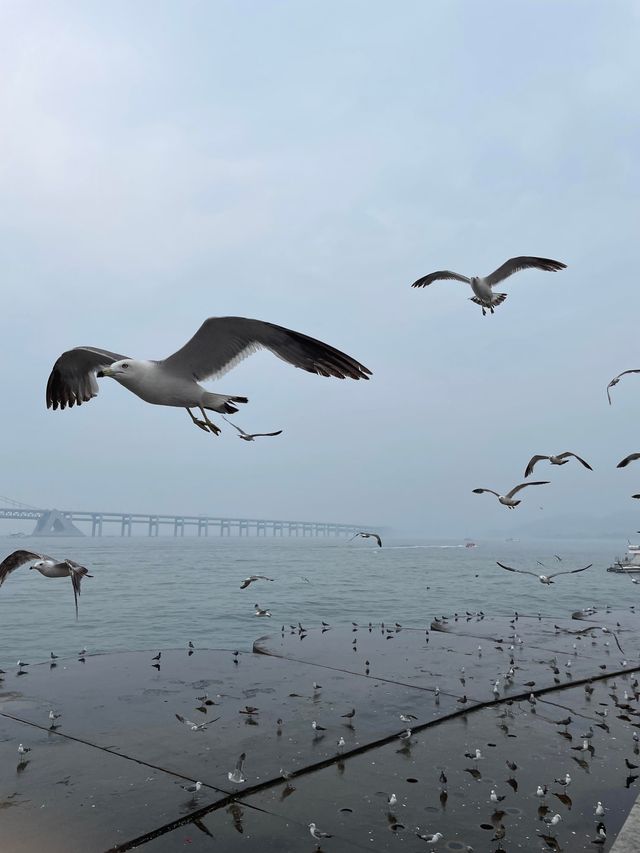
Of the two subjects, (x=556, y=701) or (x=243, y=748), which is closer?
(x=243, y=748)

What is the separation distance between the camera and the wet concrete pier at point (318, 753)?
685 centimetres

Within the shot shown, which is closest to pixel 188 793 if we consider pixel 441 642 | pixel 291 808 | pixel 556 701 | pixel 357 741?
pixel 291 808

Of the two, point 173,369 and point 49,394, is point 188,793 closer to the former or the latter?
point 49,394

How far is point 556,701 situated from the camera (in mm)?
12188

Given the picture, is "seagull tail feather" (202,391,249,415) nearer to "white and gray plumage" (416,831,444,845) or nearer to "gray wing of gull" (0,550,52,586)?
"gray wing of gull" (0,550,52,586)

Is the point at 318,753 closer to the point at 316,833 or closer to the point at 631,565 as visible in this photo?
the point at 316,833

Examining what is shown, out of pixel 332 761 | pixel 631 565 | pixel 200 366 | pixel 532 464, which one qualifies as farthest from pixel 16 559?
pixel 631 565

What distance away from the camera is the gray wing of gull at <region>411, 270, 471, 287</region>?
12.6m

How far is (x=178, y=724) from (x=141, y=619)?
25226 millimetres

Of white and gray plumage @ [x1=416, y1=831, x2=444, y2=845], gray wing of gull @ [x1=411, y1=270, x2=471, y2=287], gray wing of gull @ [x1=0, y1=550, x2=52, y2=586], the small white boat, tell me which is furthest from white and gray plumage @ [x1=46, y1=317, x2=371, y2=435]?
the small white boat

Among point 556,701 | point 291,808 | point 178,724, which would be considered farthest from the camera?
point 556,701

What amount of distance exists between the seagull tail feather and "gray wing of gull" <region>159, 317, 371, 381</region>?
1.09ft

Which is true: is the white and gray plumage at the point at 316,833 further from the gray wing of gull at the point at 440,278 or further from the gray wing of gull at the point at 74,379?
the gray wing of gull at the point at 440,278

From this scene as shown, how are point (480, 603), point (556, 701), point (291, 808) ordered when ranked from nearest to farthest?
point (291, 808) → point (556, 701) → point (480, 603)
